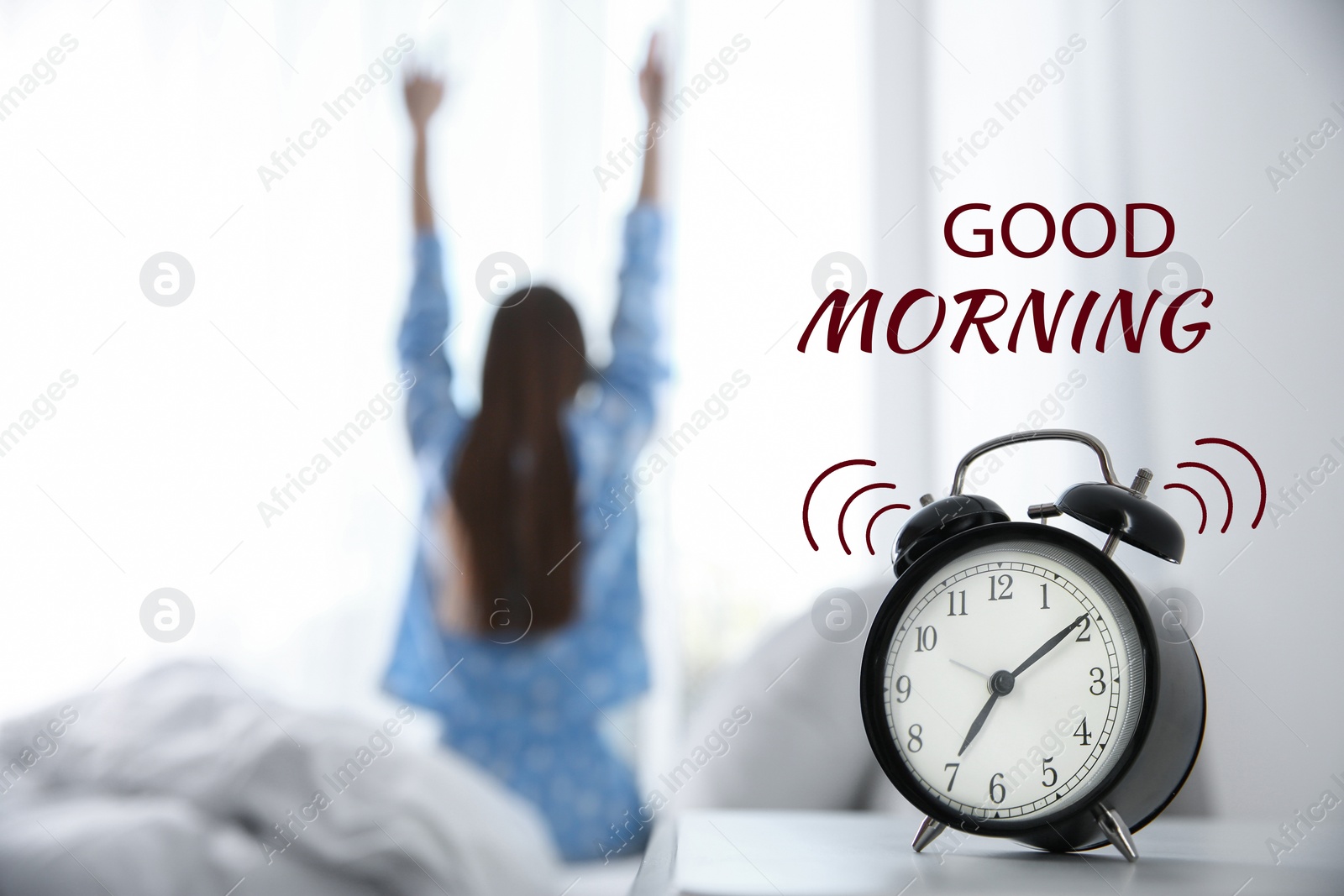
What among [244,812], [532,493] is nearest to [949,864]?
[244,812]

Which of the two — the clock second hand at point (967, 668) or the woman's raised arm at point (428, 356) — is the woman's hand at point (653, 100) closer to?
the woman's raised arm at point (428, 356)

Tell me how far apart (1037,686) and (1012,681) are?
0.05 feet

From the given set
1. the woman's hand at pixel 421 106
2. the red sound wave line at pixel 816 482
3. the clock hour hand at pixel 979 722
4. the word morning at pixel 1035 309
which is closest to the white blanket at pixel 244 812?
the clock hour hand at pixel 979 722

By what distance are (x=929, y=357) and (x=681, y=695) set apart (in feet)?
2.67

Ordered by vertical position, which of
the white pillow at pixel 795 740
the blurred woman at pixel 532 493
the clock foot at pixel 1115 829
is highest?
the blurred woman at pixel 532 493

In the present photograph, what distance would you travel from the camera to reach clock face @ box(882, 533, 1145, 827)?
0.52m

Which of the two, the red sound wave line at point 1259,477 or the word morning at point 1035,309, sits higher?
the word morning at point 1035,309

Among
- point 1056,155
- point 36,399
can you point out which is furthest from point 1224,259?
point 36,399

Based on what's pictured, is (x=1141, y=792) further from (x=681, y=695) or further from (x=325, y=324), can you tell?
(x=325, y=324)

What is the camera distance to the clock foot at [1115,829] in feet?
1.66

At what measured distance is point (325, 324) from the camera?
180 centimetres

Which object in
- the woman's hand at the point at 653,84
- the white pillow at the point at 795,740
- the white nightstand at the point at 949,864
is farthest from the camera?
the woman's hand at the point at 653,84

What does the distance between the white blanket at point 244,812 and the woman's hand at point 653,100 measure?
1.15 m

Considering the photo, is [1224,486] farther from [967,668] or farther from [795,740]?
[795,740]
